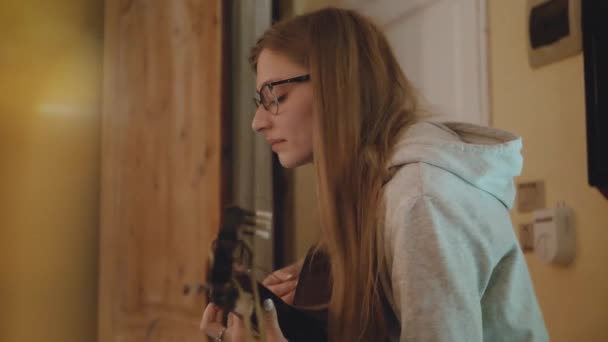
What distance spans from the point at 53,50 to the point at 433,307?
1395mm

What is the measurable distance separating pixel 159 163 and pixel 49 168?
28 centimetres

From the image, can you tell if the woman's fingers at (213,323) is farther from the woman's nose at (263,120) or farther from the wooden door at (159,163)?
the wooden door at (159,163)

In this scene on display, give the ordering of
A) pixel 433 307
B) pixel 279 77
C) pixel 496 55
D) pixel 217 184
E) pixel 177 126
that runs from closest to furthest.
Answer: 1. pixel 433 307
2. pixel 279 77
3. pixel 496 55
4. pixel 217 184
5. pixel 177 126

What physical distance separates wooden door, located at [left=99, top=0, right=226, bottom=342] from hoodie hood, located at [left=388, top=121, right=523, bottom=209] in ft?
2.58

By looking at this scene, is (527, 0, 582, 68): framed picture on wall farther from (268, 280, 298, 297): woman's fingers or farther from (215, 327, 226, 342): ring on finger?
(215, 327, 226, 342): ring on finger

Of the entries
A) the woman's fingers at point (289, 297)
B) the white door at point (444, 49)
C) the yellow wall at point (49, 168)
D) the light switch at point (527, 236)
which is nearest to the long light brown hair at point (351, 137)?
the woman's fingers at point (289, 297)

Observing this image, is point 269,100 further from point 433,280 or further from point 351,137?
point 433,280

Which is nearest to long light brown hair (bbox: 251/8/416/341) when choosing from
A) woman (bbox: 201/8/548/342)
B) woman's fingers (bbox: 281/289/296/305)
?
woman (bbox: 201/8/548/342)

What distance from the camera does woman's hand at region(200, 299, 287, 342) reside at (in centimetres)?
64

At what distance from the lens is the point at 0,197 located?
1.47 meters

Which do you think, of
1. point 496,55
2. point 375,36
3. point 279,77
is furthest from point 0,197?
point 496,55

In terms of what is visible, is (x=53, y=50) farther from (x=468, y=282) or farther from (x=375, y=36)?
(x=468, y=282)

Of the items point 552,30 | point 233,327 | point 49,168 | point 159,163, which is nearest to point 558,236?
point 552,30

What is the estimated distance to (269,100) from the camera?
84 cm
